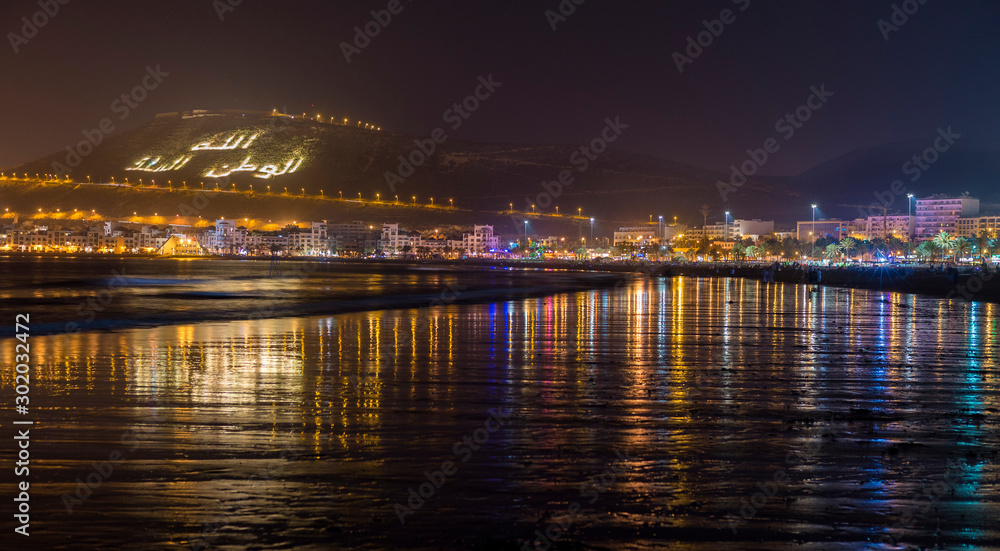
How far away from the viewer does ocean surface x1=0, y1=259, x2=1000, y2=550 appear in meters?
4.42

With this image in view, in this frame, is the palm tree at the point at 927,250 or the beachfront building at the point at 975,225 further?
the beachfront building at the point at 975,225

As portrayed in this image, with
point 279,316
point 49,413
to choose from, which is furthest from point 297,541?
point 279,316

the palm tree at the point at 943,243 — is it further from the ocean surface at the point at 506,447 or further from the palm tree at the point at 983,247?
the ocean surface at the point at 506,447

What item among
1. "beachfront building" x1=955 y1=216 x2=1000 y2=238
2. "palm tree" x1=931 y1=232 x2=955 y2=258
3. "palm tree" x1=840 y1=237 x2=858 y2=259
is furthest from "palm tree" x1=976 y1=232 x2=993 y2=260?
"beachfront building" x1=955 y1=216 x2=1000 y2=238

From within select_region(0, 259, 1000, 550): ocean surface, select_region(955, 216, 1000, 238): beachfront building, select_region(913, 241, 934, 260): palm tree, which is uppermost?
select_region(955, 216, 1000, 238): beachfront building

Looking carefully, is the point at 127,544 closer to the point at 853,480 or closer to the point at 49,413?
the point at 49,413

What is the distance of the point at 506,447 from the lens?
6203mm

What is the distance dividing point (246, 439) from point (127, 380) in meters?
4.11

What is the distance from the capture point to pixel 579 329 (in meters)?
18.0

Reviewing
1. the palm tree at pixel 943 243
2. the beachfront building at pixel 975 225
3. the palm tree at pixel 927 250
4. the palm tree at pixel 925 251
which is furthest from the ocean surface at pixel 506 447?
the beachfront building at pixel 975 225

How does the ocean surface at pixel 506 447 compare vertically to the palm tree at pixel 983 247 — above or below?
below

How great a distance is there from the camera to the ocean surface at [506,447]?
4.42 metres

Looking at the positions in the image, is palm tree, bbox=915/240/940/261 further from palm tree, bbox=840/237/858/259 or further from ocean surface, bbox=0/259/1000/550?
ocean surface, bbox=0/259/1000/550

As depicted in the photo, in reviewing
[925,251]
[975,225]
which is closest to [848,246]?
[925,251]
